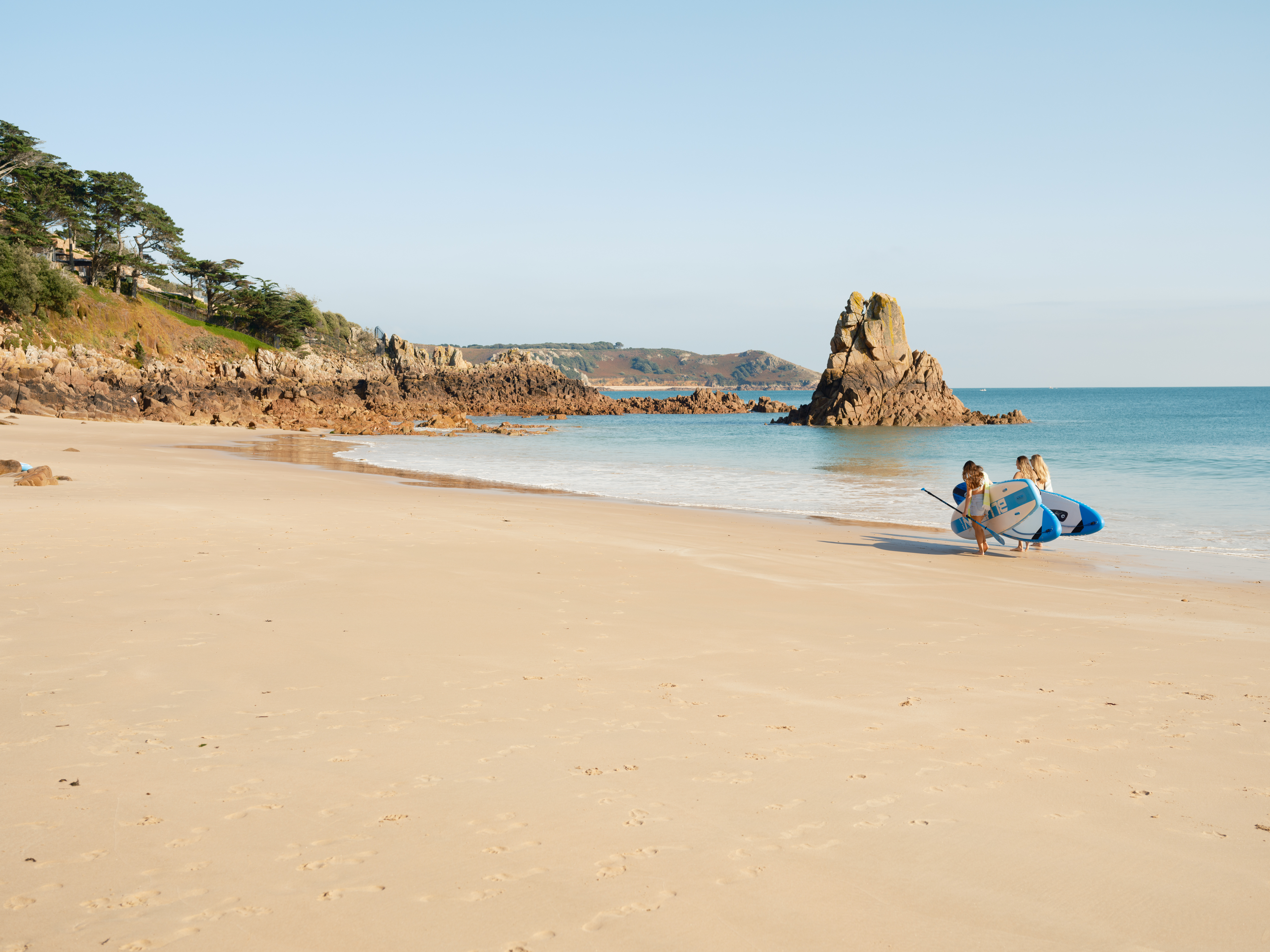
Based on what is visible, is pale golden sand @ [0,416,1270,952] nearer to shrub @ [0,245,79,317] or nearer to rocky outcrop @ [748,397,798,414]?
shrub @ [0,245,79,317]

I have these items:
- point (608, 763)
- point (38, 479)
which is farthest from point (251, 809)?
point (38, 479)

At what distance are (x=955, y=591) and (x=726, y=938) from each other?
661 cm

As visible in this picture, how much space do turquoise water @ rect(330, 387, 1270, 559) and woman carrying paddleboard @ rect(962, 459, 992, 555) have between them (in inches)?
86.1

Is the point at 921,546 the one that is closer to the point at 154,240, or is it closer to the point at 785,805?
the point at 785,805

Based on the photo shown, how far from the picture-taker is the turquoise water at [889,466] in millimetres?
15328

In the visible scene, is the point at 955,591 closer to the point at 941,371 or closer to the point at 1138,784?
the point at 1138,784

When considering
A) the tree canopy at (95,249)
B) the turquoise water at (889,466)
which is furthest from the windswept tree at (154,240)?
the turquoise water at (889,466)

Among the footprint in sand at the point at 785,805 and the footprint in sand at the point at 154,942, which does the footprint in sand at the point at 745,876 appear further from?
the footprint in sand at the point at 154,942

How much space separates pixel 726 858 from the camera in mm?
2938

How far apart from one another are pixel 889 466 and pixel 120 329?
45.0 metres

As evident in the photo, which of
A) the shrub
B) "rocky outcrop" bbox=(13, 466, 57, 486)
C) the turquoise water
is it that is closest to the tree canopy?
the shrub

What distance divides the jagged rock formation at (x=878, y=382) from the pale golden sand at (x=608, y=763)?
5139cm

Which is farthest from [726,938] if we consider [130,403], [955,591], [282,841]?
[130,403]

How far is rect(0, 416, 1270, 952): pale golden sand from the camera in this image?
2.60 m
